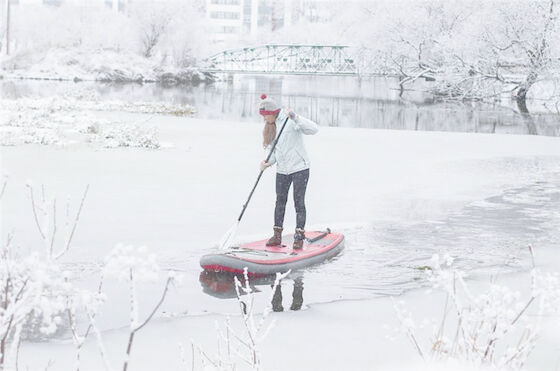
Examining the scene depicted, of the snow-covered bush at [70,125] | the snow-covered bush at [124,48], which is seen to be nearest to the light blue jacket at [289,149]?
the snow-covered bush at [70,125]

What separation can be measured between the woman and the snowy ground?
0.65 m

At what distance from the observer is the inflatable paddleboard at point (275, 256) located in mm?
7812

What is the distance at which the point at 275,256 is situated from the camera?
8.22m

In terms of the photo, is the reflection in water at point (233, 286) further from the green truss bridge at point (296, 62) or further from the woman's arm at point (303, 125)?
the green truss bridge at point (296, 62)

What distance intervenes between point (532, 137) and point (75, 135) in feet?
47.2

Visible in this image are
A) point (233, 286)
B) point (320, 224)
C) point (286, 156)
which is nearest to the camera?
point (233, 286)

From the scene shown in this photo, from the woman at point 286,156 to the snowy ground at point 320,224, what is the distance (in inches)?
25.7

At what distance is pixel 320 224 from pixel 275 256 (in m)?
2.75

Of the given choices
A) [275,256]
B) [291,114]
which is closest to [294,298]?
[275,256]

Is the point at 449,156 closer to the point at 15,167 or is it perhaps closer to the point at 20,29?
the point at 15,167

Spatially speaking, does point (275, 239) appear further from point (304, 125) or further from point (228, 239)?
point (304, 125)

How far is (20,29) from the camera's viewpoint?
79.4 metres

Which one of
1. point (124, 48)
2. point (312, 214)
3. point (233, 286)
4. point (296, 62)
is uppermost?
point (124, 48)

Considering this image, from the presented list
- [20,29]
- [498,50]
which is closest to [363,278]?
[498,50]
